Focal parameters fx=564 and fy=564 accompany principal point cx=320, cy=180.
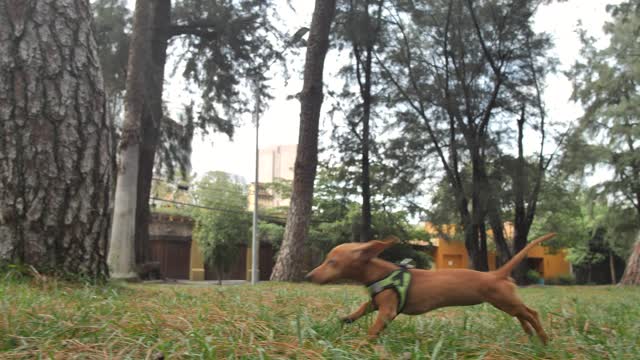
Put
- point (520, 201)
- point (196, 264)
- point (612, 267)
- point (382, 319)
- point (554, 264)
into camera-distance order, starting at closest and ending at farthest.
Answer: point (382, 319) → point (520, 201) → point (196, 264) → point (612, 267) → point (554, 264)

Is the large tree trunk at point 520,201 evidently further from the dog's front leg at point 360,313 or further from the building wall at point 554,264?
the building wall at point 554,264

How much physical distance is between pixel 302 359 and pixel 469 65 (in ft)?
62.2

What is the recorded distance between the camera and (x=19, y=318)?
2.41m

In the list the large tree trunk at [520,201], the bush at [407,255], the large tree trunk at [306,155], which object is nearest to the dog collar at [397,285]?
the large tree trunk at [306,155]

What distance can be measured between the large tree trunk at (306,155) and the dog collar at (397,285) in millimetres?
7972

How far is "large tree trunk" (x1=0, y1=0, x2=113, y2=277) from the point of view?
413cm

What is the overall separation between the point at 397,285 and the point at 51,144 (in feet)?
9.83

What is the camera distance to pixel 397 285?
8.55 feet

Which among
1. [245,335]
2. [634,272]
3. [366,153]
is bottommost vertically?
[245,335]

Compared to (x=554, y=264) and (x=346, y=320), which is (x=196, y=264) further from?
(x=346, y=320)

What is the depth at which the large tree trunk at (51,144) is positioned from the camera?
4133 mm

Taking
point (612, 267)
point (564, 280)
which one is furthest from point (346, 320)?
point (564, 280)

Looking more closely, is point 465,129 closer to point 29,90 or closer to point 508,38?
point 508,38

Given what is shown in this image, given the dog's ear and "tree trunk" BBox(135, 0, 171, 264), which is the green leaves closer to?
"tree trunk" BBox(135, 0, 171, 264)
